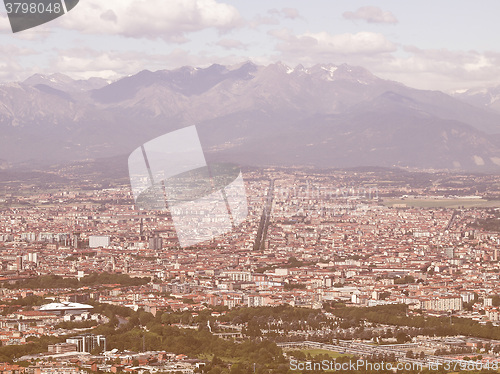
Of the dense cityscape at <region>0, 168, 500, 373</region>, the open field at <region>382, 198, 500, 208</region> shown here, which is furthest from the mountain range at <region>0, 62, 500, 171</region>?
the dense cityscape at <region>0, 168, 500, 373</region>

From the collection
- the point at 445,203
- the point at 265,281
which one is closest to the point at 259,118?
the point at 445,203

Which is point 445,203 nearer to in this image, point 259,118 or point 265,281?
point 265,281

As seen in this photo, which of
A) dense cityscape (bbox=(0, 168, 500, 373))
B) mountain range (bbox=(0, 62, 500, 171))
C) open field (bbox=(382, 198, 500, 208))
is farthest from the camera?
mountain range (bbox=(0, 62, 500, 171))

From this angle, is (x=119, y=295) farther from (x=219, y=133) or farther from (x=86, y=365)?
(x=219, y=133)

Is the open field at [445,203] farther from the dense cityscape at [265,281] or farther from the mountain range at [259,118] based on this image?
the mountain range at [259,118]

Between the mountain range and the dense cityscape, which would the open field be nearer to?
the dense cityscape

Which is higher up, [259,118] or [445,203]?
[259,118]
